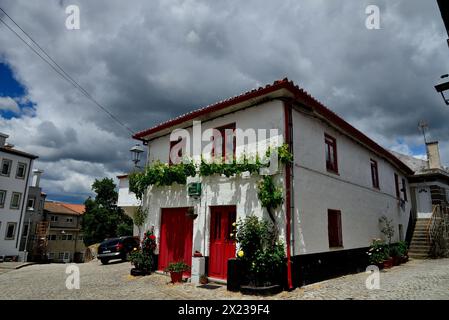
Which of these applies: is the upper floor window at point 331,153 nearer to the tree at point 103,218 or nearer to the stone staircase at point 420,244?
the stone staircase at point 420,244

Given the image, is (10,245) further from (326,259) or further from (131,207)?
(326,259)

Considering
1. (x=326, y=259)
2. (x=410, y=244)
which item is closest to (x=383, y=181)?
(x=410, y=244)

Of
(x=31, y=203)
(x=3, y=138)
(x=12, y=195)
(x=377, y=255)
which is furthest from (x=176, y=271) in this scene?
(x=31, y=203)

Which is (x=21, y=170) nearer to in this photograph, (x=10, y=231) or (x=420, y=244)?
(x=10, y=231)

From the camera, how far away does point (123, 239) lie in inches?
618

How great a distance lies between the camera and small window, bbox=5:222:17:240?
29708 mm

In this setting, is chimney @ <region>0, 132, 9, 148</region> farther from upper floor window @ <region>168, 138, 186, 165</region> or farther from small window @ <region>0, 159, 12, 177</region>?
upper floor window @ <region>168, 138, 186, 165</region>

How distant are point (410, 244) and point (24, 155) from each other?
3619 cm

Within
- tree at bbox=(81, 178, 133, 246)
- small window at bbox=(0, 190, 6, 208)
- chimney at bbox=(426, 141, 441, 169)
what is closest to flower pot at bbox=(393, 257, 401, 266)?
chimney at bbox=(426, 141, 441, 169)

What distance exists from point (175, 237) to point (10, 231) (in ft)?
93.1

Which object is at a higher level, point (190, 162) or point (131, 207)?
point (190, 162)

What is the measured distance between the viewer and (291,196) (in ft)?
27.1

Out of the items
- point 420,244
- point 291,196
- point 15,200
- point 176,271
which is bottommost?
point 176,271

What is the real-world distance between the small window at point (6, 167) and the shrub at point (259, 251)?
104 ft
